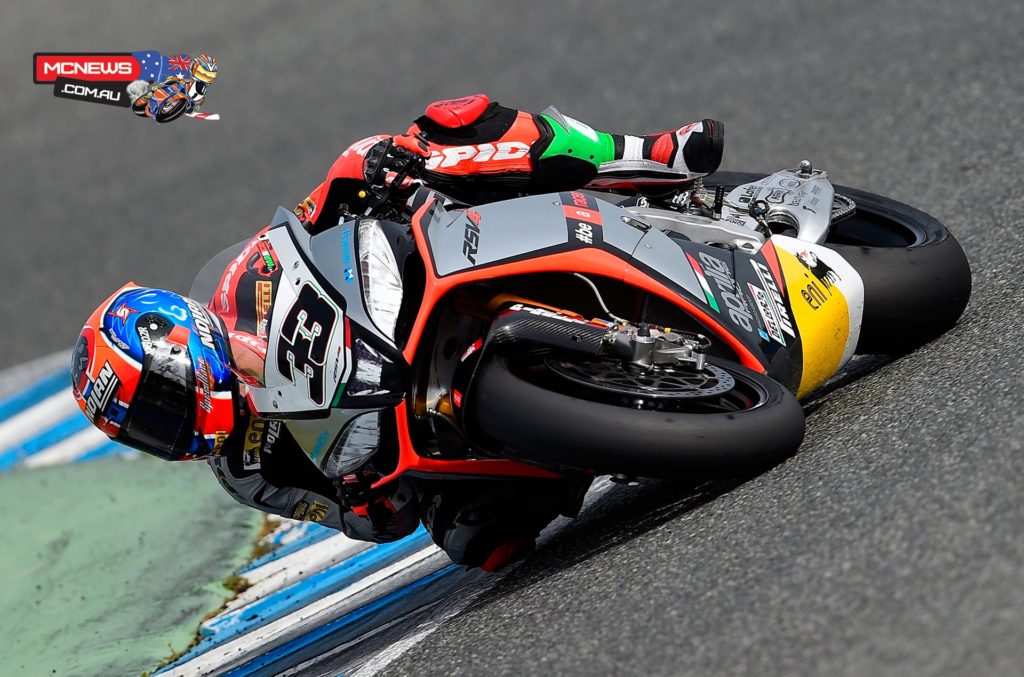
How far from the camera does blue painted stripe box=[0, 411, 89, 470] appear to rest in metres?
6.93

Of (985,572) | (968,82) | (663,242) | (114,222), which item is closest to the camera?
(985,572)

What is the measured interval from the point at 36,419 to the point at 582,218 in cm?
433

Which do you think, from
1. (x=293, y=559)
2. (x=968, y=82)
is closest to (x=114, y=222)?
(x=293, y=559)

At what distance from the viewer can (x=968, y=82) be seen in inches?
309

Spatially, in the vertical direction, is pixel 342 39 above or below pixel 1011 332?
above

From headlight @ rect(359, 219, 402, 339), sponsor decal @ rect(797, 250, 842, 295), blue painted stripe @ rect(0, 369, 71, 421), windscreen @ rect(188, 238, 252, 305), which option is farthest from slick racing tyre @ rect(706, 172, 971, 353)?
blue painted stripe @ rect(0, 369, 71, 421)

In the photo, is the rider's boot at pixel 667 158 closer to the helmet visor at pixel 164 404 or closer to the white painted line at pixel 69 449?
the helmet visor at pixel 164 404

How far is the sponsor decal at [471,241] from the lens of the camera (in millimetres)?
3849

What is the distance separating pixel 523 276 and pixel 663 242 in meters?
0.45

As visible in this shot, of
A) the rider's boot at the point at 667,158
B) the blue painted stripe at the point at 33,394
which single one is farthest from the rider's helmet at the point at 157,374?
the blue painted stripe at the point at 33,394

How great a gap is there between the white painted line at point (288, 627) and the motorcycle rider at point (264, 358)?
0.80m

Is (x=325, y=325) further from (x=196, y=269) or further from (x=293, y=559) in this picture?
(x=196, y=269)

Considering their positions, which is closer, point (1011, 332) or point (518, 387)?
point (518, 387)

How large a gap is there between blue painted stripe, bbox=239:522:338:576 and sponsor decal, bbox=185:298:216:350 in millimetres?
2019
